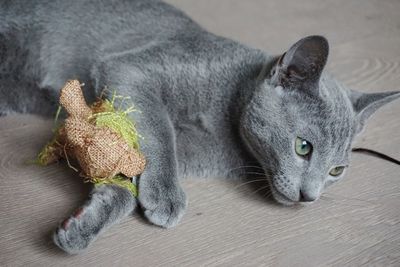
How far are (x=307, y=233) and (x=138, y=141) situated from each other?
45 cm

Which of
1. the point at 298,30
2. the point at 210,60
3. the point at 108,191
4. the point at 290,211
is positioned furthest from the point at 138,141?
the point at 298,30

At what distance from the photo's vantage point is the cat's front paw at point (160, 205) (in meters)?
1.07

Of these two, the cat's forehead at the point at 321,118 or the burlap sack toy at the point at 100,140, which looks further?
the cat's forehead at the point at 321,118

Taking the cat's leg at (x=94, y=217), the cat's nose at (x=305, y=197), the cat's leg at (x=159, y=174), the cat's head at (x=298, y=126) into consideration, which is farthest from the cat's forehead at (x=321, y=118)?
the cat's leg at (x=94, y=217)

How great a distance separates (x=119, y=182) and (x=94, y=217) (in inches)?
4.4

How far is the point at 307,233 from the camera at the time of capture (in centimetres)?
116

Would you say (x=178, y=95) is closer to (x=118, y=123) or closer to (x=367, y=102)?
(x=118, y=123)

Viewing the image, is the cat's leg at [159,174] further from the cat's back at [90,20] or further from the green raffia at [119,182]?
the cat's back at [90,20]

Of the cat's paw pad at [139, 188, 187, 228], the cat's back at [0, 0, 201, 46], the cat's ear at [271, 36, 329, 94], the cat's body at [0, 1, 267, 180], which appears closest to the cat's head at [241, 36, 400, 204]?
the cat's ear at [271, 36, 329, 94]

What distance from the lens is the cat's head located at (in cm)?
111

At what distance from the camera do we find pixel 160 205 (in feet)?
3.52

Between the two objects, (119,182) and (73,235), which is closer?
(73,235)

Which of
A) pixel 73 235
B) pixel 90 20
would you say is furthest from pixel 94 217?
pixel 90 20

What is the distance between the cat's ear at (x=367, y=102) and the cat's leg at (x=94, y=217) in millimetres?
582
